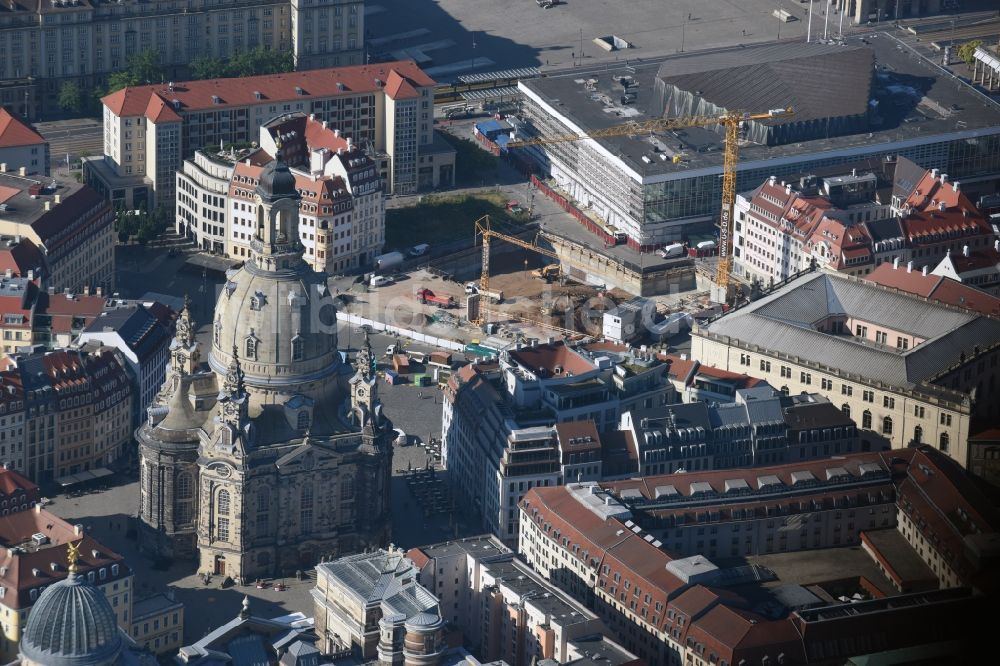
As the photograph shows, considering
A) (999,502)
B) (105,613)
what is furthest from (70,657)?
(999,502)

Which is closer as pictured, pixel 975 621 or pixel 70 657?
pixel 975 621

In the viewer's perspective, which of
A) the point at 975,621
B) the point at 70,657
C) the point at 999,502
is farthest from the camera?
the point at 70,657

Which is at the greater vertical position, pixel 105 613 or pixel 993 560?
pixel 993 560

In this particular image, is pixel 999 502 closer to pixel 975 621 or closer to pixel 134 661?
pixel 975 621

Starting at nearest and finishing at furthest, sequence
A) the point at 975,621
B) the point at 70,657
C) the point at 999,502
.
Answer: the point at 975,621
the point at 999,502
the point at 70,657
